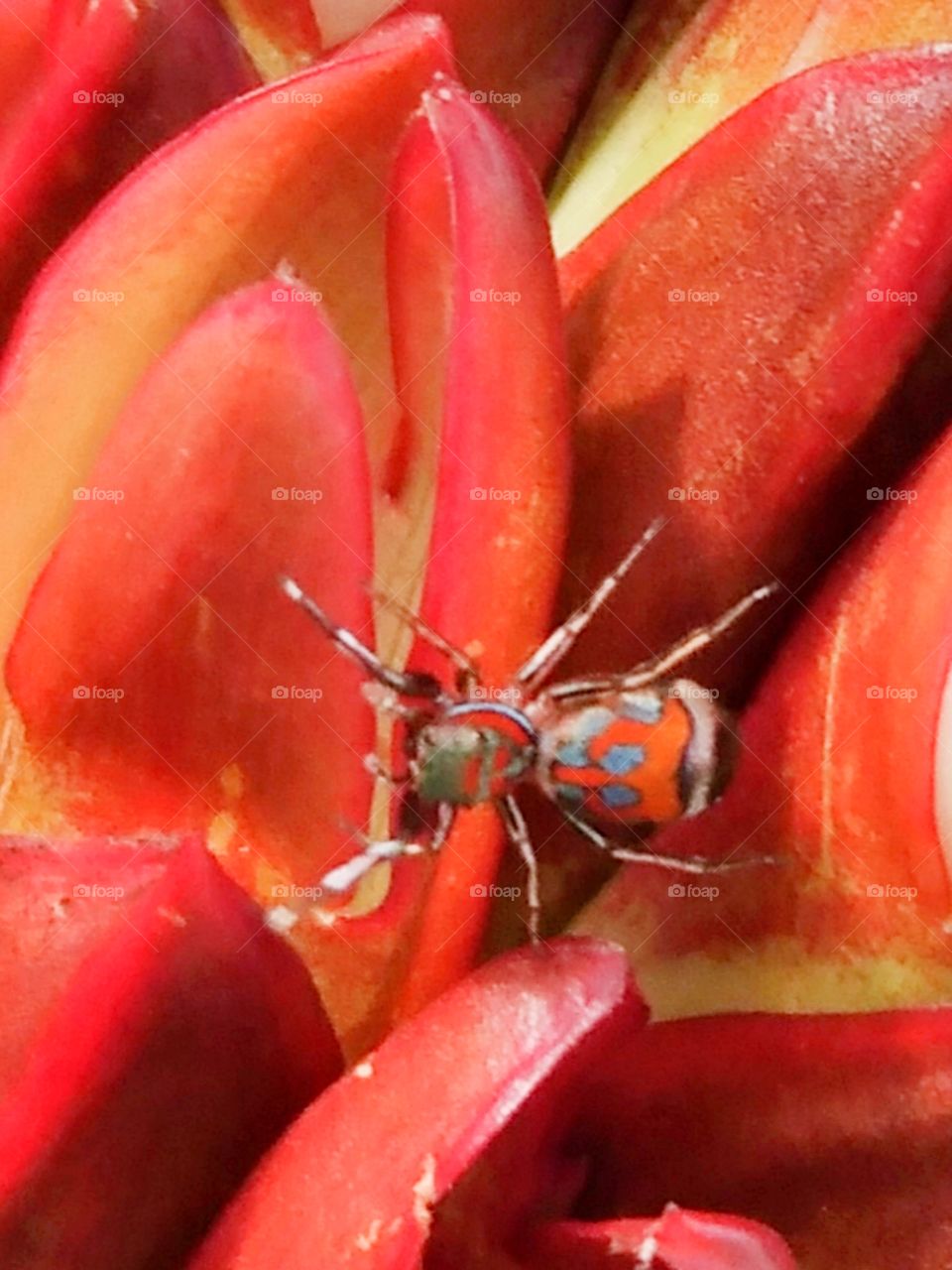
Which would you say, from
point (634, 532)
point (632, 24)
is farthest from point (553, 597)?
point (632, 24)

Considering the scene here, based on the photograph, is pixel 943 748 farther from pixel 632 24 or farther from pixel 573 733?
pixel 632 24

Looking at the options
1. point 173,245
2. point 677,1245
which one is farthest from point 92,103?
point 677,1245

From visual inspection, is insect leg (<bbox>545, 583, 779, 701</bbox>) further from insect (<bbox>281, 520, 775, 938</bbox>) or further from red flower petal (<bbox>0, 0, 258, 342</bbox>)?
red flower petal (<bbox>0, 0, 258, 342</bbox>)

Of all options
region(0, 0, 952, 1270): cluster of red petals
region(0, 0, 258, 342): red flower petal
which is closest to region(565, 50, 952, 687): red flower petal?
region(0, 0, 952, 1270): cluster of red petals

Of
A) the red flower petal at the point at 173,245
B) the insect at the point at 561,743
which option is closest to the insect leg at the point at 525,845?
the insect at the point at 561,743

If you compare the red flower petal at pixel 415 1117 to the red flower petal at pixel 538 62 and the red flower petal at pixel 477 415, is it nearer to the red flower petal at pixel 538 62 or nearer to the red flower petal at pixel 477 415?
the red flower petal at pixel 477 415
